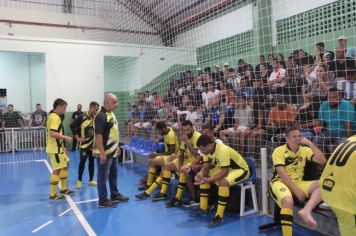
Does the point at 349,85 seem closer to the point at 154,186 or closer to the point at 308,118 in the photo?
the point at 308,118

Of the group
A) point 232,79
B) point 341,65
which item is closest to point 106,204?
point 232,79

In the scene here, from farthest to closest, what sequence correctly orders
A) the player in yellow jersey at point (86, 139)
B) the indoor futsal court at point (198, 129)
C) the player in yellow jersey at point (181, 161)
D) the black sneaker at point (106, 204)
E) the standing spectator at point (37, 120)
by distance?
the standing spectator at point (37, 120) < the player in yellow jersey at point (86, 139) < the player in yellow jersey at point (181, 161) < the black sneaker at point (106, 204) < the indoor futsal court at point (198, 129)

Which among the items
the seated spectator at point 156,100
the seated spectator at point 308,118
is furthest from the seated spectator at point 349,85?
the seated spectator at point 156,100

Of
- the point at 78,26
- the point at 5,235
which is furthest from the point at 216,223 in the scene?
Result: the point at 78,26

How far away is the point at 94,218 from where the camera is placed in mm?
4168

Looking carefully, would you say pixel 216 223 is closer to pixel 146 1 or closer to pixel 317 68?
pixel 317 68

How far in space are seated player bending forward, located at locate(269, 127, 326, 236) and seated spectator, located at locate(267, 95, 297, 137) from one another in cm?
131

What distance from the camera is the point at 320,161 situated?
11.0 feet

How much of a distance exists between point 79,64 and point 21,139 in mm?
3411

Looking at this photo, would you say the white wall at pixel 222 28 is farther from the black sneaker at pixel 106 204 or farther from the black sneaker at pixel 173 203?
the black sneaker at pixel 106 204

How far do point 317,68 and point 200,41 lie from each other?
4.52 metres

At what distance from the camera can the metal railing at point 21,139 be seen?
10.9 metres

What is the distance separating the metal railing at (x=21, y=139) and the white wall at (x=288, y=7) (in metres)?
8.32

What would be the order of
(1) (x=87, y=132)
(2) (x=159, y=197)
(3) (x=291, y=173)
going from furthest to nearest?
(1) (x=87, y=132), (2) (x=159, y=197), (3) (x=291, y=173)
